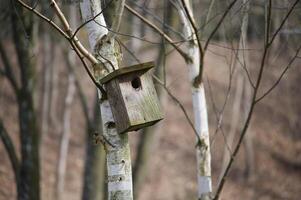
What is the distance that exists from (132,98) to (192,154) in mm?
13515

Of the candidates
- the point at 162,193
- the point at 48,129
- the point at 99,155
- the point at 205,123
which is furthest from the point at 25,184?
the point at 48,129

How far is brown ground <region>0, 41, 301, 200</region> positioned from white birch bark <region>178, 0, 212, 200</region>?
7845 millimetres

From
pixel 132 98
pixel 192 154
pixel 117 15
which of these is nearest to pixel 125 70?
pixel 132 98


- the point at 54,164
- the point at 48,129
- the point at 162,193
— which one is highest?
the point at 48,129

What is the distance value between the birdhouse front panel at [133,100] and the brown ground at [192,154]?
8574 mm

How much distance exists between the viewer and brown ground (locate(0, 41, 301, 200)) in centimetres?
1498

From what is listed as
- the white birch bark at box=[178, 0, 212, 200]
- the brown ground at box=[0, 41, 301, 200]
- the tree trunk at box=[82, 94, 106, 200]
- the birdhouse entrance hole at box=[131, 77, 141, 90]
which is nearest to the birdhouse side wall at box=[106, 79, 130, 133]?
the birdhouse entrance hole at box=[131, 77, 141, 90]

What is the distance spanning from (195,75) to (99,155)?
10.9 ft

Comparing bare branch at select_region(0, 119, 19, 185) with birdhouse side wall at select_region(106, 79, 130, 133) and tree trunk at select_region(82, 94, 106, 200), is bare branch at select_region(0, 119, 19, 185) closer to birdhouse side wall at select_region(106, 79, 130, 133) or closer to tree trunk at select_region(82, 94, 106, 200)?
tree trunk at select_region(82, 94, 106, 200)

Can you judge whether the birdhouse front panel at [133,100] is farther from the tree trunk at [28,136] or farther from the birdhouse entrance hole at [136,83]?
the tree trunk at [28,136]

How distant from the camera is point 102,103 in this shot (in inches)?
161

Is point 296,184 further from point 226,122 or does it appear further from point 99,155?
point 99,155

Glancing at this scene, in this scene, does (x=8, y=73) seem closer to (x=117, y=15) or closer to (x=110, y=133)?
(x=117, y=15)

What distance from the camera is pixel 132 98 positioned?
160 inches
